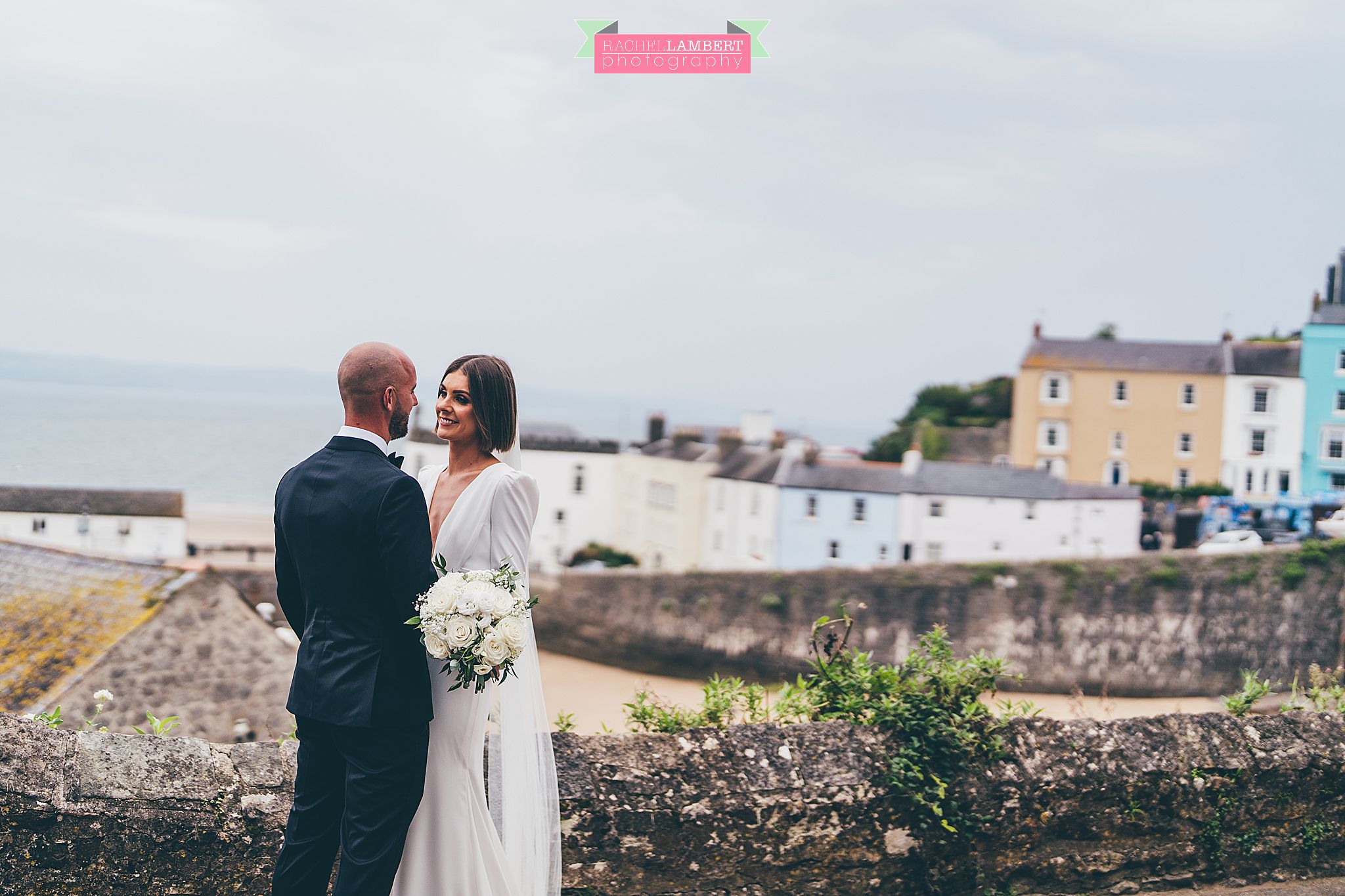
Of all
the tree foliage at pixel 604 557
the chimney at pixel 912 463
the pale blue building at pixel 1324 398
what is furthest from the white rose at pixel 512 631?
the pale blue building at pixel 1324 398

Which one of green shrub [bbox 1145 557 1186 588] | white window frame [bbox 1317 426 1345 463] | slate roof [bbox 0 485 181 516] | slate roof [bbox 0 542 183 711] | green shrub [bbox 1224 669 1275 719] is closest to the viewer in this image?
green shrub [bbox 1224 669 1275 719]

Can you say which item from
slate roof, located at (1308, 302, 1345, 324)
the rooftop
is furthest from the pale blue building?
the rooftop

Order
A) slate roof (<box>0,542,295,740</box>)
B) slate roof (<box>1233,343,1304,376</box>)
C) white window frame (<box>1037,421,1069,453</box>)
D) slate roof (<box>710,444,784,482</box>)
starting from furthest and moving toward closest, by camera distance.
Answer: white window frame (<box>1037,421,1069,453</box>), slate roof (<box>1233,343,1304,376</box>), slate roof (<box>710,444,784,482</box>), slate roof (<box>0,542,295,740</box>)

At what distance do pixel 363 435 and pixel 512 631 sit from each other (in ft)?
2.23

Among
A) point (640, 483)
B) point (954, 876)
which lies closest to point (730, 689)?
point (954, 876)

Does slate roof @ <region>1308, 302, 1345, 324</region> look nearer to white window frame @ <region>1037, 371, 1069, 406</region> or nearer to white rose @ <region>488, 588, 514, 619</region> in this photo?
white window frame @ <region>1037, 371, 1069, 406</region>

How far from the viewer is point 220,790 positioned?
3.24 metres

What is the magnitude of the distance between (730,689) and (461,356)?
1.82m

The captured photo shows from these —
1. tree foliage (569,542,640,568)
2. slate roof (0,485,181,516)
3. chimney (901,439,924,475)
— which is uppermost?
chimney (901,439,924,475)

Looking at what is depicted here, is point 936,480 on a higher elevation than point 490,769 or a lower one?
higher

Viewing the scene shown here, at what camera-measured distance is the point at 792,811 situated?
3.60m

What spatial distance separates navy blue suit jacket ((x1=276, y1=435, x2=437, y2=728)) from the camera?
278 cm

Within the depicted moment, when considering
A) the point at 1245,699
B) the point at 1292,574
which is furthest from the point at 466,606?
the point at 1292,574

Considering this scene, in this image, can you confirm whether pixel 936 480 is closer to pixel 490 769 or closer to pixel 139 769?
pixel 490 769
